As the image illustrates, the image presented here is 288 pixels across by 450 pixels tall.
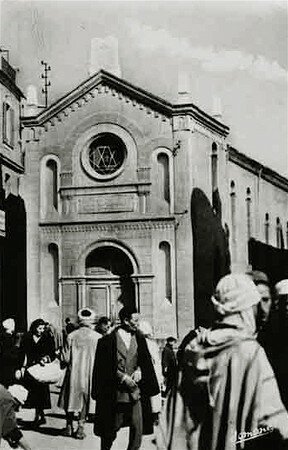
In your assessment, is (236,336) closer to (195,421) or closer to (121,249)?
(195,421)

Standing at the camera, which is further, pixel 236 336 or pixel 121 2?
pixel 121 2

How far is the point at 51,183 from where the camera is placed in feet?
76.8

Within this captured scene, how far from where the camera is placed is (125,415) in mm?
7902

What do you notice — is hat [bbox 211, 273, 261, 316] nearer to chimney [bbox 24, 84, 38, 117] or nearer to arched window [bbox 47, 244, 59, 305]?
arched window [bbox 47, 244, 59, 305]

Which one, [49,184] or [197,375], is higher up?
[49,184]

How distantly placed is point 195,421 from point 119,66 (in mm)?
19780

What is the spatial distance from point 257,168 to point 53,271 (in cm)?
937

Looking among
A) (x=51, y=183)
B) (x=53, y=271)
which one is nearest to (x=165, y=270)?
(x=53, y=271)

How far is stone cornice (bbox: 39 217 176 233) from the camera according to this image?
22.3 metres

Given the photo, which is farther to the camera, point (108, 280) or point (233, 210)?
point (233, 210)

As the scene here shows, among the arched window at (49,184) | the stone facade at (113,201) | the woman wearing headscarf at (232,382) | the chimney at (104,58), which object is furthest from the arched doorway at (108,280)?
the woman wearing headscarf at (232,382)

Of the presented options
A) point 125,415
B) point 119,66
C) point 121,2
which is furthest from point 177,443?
point 119,66

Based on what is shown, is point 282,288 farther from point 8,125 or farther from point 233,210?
point 233,210

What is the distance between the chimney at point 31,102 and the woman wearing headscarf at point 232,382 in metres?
19.7
